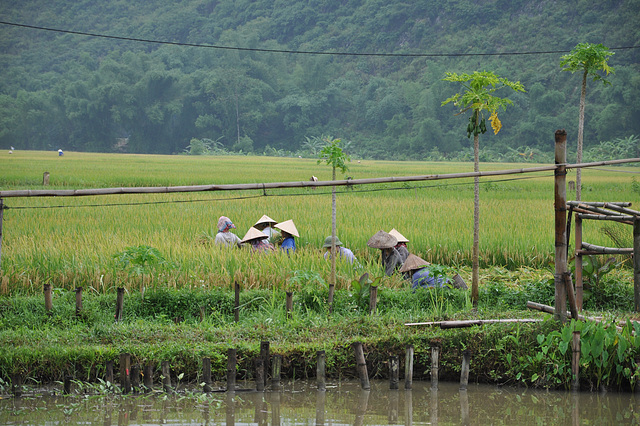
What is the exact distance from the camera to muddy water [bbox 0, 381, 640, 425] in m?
4.03

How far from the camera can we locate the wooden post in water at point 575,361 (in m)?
4.35

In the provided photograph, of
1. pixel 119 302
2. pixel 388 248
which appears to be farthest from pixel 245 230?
pixel 119 302

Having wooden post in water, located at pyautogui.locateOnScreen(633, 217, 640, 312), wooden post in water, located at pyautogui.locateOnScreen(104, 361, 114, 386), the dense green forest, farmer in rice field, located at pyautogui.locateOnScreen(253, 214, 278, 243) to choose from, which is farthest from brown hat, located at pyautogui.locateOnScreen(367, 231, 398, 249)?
the dense green forest

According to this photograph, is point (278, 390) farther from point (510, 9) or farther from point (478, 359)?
point (510, 9)

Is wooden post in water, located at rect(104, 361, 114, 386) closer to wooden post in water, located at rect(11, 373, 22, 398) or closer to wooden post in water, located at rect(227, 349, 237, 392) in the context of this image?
wooden post in water, located at rect(11, 373, 22, 398)

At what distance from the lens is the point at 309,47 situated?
70.8 metres

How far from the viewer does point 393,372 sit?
451 cm

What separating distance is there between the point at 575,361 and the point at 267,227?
4763 millimetres

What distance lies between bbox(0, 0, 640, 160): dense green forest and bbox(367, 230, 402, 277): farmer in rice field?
123ft

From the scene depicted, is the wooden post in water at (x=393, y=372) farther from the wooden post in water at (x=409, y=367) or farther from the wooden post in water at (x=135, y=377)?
the wooden post in water at (x=135, y=377)

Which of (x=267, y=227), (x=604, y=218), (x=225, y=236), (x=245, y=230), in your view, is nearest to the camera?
(x=604, y=218)

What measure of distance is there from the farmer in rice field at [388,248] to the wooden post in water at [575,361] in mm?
2740

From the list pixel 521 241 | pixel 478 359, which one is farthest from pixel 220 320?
pixel 521 241

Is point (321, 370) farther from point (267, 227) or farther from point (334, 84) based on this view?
point (334, 84)
